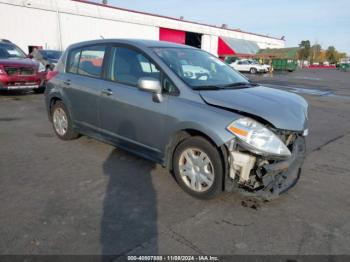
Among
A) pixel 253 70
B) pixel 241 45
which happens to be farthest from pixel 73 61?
pixel 241 45

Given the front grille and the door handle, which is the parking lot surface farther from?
the front grille

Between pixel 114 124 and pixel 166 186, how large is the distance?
1.26 meters

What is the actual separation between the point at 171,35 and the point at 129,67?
3554 centimetres

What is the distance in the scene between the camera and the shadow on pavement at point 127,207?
279cm

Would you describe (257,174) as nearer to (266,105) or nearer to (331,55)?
(266,105)

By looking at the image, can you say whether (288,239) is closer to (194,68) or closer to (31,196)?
(194,68)

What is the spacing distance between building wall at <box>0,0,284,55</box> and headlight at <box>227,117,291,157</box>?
24786 millimetres

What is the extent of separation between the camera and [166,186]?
12.9ft

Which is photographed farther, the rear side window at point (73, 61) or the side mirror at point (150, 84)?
the rear side window at point (73, 61)

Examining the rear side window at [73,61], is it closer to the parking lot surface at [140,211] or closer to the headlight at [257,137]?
the parking lot surface at [140,211]

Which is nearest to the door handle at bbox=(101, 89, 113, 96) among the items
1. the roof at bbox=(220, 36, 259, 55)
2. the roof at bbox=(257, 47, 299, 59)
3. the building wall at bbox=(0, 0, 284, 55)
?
the building wall at bbox=(0, 0, 284, 55)

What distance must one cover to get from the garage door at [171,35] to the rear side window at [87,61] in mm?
31295

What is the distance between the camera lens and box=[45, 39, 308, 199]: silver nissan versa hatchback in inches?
128

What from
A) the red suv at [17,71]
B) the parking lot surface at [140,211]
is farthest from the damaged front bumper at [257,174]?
the red suv at [17,71]
